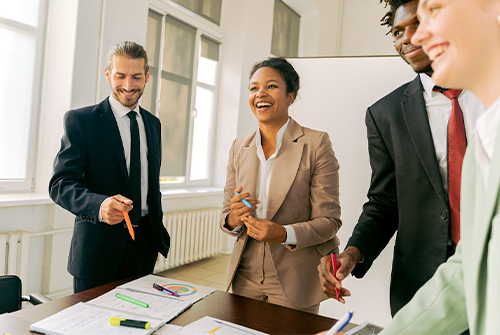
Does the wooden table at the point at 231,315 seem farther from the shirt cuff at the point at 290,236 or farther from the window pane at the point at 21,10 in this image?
the window pane at the point at 21,10

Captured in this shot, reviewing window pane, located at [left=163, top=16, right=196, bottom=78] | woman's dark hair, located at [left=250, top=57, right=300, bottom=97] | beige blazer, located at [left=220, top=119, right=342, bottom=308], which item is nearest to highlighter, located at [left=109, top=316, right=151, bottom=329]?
beige blazer, located at [left=220, top=119, right=342, bottom=308]

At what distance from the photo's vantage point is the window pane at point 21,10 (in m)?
3.28

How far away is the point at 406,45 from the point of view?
1341 millimetres

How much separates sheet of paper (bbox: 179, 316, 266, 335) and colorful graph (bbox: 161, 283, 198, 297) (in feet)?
0.86

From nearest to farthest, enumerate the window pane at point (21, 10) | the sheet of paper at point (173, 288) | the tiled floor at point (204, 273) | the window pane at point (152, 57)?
the sheet of paper at point (173, 288)
the window pane at point (21, 10)
the tiled floor at point (204, 273)
the window pane at point (152, 57)

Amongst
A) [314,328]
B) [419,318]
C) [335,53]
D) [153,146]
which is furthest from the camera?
[335,53]

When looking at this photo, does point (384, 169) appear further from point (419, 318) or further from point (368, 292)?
point (368, 292)

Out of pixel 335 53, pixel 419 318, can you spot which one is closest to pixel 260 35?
pixel 335 53

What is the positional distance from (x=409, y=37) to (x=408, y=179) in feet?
1.53

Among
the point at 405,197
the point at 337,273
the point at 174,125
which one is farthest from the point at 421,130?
the point at 174,125

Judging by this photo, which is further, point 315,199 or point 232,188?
point 232,188

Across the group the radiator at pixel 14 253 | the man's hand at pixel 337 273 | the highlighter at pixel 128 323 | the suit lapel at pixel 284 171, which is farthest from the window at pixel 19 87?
the man's hand at pixel 337 273

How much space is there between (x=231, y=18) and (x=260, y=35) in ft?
1.66

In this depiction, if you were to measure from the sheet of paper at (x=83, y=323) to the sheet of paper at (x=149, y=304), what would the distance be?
0.04m
